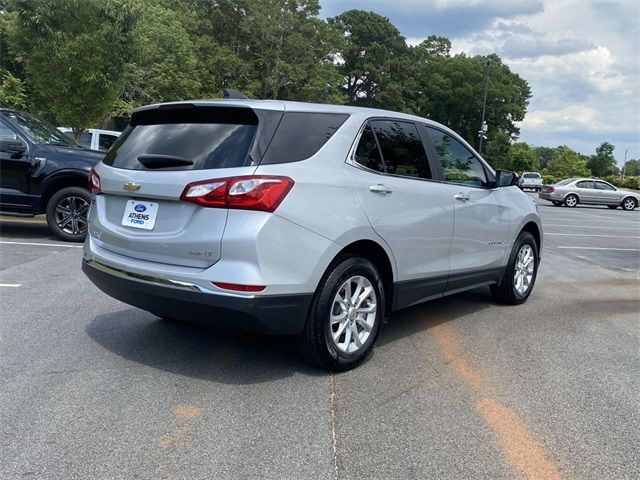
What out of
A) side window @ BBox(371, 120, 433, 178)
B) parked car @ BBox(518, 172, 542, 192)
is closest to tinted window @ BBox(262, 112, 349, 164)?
side window @ BBox(371, 120, 433, 178)

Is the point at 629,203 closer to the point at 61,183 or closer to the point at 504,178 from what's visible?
the point at 504,178

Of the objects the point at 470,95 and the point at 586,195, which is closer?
the point at 586,195

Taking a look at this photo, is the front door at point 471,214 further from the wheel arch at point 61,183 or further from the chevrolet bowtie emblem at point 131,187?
the wheel arch at point 61,183

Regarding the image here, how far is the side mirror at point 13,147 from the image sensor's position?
843cm

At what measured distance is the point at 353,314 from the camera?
4051 millimetres

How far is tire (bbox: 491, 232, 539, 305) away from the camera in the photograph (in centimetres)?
599

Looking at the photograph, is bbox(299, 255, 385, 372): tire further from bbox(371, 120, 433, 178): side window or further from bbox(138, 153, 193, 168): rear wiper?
bbox(138, 153, 193, 168): rear wiper

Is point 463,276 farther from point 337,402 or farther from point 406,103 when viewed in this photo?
point 406,103

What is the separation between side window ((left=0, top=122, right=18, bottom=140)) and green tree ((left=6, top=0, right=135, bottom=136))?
19.8 ft

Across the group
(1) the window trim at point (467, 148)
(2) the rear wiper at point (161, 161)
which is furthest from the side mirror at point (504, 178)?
(2) the rear wiper at point (161, 161)

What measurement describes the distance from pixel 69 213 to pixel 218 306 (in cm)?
629

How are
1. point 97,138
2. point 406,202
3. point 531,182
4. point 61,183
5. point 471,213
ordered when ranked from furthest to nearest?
point 531,182
point 97,138
point 61,183
point 471,213
point 406,202


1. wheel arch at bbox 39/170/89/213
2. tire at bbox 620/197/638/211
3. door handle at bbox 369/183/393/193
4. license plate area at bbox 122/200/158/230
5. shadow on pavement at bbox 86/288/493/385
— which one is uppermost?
door handle at bbox 369/183/393/193

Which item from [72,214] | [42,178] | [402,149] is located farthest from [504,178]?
[42,178]
